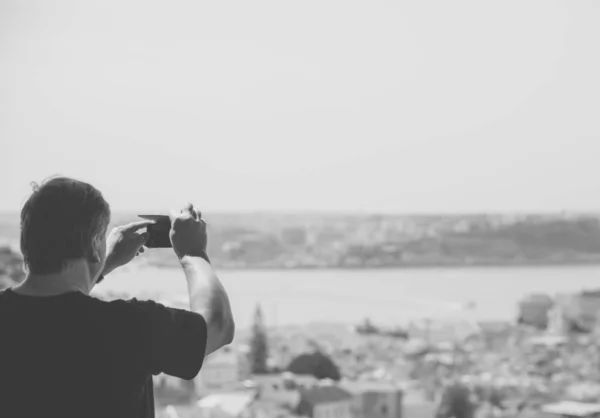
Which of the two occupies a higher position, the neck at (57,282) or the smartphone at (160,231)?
the smartphone at (160,231)

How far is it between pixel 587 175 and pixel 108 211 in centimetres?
588

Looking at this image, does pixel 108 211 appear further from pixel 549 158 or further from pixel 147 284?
pixel 549 158

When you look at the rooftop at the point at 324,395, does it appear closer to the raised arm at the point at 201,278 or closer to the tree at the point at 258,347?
the tree at the point at 258,347

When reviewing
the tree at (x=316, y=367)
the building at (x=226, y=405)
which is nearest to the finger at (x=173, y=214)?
the building at (x=226, y=405)

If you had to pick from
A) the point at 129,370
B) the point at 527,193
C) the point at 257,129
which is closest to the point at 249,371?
the point at 257,129

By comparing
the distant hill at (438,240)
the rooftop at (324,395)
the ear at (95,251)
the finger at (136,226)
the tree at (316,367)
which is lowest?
the rooftop at (324,395)

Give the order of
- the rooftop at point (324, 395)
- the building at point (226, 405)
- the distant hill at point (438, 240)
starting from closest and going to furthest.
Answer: the building at point (226, 405) → the rooftop at point (324, 395) → the distant hill at point (438, 240)

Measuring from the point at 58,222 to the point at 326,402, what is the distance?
176 inches

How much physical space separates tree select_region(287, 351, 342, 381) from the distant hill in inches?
25.8

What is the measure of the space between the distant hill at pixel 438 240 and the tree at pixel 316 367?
655 mm

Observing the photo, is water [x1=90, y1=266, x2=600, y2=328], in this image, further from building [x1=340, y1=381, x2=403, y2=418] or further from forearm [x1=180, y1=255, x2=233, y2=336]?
forearm [x1=180, y1=255, x2=233, y2=336]

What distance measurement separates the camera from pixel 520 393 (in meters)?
5.35

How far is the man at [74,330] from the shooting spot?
71cm

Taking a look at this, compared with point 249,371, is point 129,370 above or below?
above
